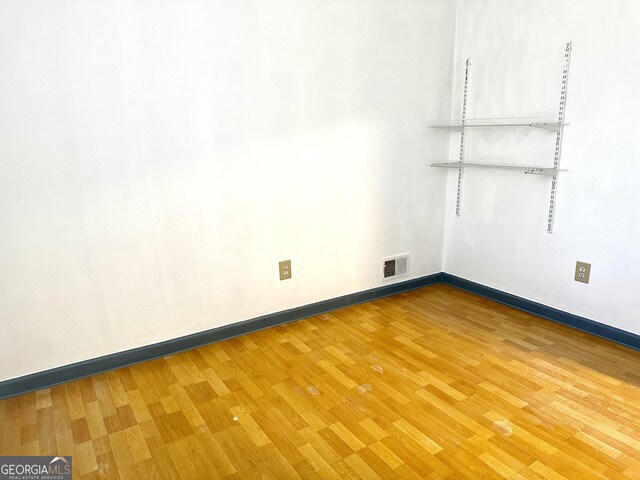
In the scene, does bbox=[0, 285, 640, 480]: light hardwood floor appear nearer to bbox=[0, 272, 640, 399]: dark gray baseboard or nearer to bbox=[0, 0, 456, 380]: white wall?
bbox=[0, 272, 640, 399]: dark gray baseboard

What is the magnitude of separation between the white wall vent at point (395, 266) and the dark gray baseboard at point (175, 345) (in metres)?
0.07

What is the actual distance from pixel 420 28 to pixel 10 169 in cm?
251

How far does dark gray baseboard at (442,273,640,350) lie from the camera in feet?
8.19

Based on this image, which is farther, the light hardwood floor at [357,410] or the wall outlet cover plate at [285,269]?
the wall outlet cover plate at [285,269]

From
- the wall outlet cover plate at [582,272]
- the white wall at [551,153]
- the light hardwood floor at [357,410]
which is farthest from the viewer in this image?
the wall outlet cover plate at [582,272]

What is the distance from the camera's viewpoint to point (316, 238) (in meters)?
2.87

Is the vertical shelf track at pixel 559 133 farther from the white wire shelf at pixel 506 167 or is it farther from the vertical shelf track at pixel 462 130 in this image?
the vertical shelf track at pixel 462 130

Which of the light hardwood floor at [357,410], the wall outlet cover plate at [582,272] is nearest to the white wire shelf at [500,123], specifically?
the wall outlet cover plate at [582,272]

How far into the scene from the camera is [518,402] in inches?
78.5

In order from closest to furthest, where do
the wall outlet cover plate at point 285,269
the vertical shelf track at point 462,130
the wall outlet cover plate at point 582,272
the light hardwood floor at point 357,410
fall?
the light hardwood floor at point 357,410
the wall outlet cover plate at point 582,272
the wall outlet cover plate at point 285,269
the vertical shelf track at point 462,130

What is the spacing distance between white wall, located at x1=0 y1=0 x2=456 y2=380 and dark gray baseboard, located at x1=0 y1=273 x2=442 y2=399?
4 centimetres

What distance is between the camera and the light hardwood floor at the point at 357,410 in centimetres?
165

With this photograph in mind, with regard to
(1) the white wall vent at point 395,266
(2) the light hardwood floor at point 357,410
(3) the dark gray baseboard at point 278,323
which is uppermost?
(1) the white wall vent at point 395,266

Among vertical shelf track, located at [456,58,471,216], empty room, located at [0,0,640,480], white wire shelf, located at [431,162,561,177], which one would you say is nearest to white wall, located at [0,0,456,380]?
empty room, located at [0,0,640,480]
